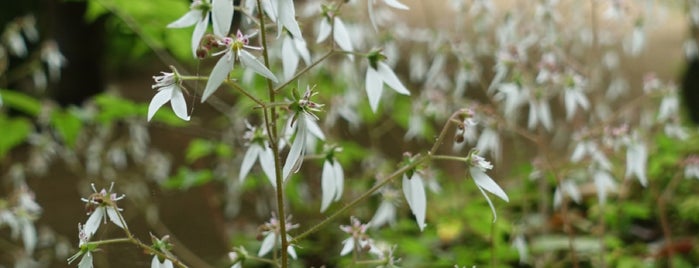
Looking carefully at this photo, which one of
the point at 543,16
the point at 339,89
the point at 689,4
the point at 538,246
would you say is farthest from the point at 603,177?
the point at 339,89

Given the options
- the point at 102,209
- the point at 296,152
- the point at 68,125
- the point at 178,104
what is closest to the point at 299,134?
the point at 296,152

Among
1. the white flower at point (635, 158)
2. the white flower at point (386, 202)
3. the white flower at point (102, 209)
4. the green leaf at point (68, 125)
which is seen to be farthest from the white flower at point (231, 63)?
the green leaf at point (68, 125)

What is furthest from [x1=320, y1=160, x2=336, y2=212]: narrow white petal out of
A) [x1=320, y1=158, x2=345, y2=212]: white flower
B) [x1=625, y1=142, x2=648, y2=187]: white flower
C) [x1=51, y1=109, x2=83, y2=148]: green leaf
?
[x1=51, y1=109, x2=83, y2=148]: green leaf

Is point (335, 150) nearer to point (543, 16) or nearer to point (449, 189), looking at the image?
point (543, 16)

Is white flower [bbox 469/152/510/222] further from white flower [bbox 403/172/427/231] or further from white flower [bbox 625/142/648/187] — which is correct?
white flower [bbox 625/142/648/187]

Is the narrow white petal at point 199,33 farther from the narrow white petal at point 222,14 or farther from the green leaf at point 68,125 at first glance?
the green leaf at point 68,125

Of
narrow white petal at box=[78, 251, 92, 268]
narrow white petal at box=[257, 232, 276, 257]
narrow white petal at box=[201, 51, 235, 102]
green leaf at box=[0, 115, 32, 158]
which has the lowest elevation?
narrow white petal at box=[78, 251, 92, 268]

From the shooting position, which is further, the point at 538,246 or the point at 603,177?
the point at 538,246

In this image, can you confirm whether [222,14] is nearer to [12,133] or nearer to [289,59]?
[289,59]
